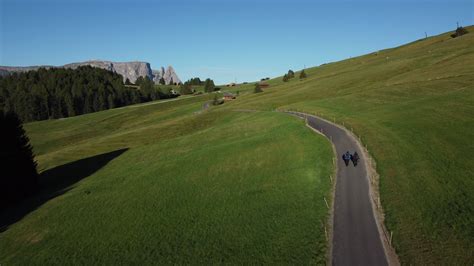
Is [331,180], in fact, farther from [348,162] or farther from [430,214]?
[430,214]

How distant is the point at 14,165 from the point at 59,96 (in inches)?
5063

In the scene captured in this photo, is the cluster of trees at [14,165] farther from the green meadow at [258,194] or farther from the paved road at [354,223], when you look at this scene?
the paved road at [354,223]

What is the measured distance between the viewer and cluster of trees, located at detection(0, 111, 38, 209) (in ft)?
163

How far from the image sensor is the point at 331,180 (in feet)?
108

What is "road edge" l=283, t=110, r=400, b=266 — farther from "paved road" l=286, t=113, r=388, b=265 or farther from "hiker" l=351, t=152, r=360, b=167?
"hiker" l=351, t=152, r=360, b=167

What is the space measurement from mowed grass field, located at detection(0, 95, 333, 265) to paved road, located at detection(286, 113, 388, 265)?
3.43 ft

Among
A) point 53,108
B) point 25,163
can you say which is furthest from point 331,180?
point 53,108

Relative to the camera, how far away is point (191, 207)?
33.6 metres

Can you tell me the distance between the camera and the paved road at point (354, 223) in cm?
2122

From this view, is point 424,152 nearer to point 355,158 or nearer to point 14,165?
point 355,158

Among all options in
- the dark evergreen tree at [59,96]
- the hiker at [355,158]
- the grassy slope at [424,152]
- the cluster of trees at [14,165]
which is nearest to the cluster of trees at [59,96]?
the dark evergreen tree at [59,96]

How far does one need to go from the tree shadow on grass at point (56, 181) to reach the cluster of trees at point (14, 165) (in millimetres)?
1461

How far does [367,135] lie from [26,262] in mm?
36528

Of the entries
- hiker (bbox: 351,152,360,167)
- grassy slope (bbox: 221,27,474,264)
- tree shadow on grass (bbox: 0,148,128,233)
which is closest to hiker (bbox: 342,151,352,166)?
hiker (bbox: 351,152,360,167)
